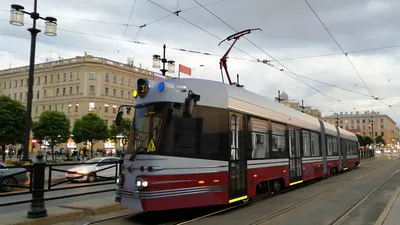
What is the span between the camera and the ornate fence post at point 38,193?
8.22m

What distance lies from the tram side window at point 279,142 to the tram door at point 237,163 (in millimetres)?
2447

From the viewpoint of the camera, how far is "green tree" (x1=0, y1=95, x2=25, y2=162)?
35.6m

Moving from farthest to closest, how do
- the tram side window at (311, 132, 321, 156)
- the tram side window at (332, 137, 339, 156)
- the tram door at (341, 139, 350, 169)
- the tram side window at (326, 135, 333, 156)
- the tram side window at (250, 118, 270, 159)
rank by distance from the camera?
the tram door at (341, 139, 350, 169) → the tram side window at (332, 137, 339, 156) → the tram side window at (326, 135, 333, 156) → the tram side window at (311, 132, 321, 156) → the tram side window at (250, 118, 270, 159)

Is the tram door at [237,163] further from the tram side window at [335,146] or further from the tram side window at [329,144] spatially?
the tram side window at [335,146]

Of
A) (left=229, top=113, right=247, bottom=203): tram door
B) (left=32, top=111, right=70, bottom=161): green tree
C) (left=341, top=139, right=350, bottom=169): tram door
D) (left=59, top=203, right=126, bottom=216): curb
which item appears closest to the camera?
(left=59, top=203, right=126, bottom=216): curb

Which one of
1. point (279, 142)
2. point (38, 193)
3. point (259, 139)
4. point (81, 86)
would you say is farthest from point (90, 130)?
point (38, 193)

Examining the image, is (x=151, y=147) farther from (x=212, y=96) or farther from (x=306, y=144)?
(x=306, y=144)

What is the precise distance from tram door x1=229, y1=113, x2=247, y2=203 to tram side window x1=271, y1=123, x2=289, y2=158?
Result: 8.03 ft

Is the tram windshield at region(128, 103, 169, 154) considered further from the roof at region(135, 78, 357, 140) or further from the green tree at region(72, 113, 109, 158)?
the green tree at region(72, 113, 109, 158)

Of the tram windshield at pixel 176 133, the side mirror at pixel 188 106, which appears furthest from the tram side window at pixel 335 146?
the side mirror at pixel 188 106

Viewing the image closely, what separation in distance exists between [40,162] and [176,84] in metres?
3.73

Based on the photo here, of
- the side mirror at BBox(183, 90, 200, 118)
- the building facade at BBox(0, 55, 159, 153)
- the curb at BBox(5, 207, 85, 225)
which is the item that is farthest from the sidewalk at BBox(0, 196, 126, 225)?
the building facade at BBox(0, 55, 159, 153)

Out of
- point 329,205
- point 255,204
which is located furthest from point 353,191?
point 255,204

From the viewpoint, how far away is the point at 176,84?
9.12 metres
